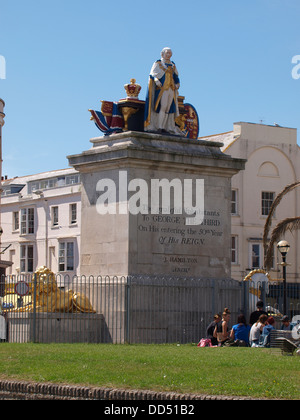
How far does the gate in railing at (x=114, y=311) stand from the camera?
29297mm

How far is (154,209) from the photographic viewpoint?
30.6m

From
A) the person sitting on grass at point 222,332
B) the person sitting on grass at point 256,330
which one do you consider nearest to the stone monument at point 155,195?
the person sitting on grass at point 222,332

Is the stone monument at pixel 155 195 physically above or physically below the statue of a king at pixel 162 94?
below

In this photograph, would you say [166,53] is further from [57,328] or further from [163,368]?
[163,368]

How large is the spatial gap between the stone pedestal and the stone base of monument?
5.40ft

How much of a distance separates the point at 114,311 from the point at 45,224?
4547 centimetres

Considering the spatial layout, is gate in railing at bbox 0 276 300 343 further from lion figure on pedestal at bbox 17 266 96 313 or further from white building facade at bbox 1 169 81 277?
white building facade at bbox 1 169 81 277

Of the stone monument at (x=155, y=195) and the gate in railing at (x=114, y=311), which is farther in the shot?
the stone monument at (x=155, y=195)

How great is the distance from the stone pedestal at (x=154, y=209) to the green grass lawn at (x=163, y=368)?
528 cm

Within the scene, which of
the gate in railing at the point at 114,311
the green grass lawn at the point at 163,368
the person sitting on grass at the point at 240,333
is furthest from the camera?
the gate in railing at the point at 114,311

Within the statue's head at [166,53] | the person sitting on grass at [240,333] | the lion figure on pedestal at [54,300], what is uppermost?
the statue's head at [166,53]

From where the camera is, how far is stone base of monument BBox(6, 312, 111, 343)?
29.1 meters

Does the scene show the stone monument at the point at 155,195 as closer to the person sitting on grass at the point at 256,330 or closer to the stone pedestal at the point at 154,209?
the stone pedestal at the point at 154,209
